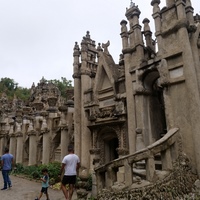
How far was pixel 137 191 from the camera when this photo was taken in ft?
19.0

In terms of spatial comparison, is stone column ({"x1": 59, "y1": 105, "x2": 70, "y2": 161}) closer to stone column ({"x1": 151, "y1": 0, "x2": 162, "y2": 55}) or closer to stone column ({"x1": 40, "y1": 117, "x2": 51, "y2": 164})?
stone column ({"x1": 40, "y1": 117, "x2": 51, "y2": 164})

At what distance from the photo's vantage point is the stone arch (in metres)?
11.5

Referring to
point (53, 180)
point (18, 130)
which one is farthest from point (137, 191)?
point (18, 130)

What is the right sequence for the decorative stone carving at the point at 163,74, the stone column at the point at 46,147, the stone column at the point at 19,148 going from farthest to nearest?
the stone column at the point at 19,148, the stone column at the point at 46,147, the decorative stone carving at the point at 163,74

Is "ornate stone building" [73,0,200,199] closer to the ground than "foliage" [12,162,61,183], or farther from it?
farther from it

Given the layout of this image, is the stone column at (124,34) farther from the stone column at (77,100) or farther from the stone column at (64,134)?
the stone column at (64,134)

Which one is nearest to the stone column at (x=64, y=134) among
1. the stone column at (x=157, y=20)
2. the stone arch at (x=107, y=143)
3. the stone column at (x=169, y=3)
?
the stone arch at (x=107, y=143)

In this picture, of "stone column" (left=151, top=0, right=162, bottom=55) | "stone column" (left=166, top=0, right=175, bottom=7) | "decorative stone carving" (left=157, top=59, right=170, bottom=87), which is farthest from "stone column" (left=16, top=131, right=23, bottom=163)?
"stone column" (left=166, top=0, right=175, bottom=7)

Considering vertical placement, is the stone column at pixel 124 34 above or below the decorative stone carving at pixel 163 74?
above

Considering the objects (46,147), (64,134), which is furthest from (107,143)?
(46,147)

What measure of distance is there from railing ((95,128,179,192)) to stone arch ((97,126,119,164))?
14.1 ft

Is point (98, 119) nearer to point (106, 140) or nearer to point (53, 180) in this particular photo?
point (106, 140)

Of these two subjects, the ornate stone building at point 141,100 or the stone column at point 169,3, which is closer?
the ornate stone building at point 141,100

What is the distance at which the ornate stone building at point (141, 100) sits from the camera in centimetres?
693
